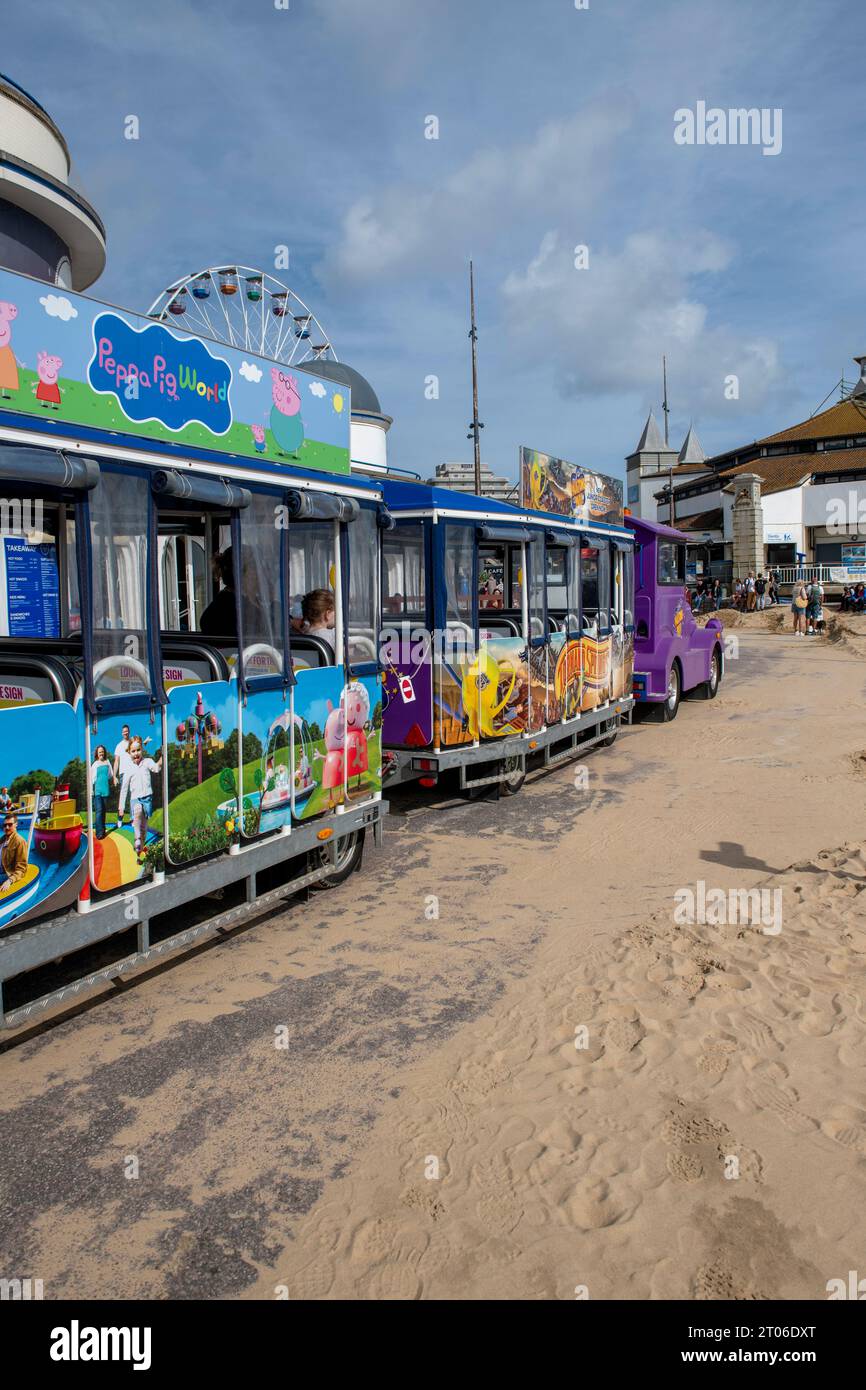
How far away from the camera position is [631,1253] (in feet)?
10.5

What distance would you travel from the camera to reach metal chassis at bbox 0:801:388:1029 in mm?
4188

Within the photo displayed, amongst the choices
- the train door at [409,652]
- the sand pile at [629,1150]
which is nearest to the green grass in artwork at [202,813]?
the sand pile at [629,1150]

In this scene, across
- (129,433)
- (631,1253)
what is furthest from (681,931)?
(129,433)

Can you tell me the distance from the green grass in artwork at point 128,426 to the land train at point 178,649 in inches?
0.5

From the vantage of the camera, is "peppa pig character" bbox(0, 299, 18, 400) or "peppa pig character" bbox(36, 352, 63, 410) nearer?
"peppa pig character" bbox(0, 299, 18, 400)

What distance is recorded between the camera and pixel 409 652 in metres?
9.34

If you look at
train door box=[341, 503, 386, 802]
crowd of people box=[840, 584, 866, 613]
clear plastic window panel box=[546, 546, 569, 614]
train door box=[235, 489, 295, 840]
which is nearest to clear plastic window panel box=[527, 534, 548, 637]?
clear plastic window panel box=[546, 546, 569, 614]

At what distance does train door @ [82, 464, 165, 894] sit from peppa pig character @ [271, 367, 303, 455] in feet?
4.47

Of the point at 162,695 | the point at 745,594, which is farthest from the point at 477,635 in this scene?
the point at 745,594

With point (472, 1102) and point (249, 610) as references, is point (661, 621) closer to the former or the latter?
point (249, 610)

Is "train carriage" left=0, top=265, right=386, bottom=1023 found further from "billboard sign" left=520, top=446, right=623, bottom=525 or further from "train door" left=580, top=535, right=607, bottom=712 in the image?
"train door" left=580, top=535, right=607, bottom=712

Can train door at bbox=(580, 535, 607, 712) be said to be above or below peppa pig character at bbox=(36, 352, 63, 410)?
below

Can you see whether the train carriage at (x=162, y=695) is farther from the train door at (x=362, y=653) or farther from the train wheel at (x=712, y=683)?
the train wheel at (x=712, y=683)

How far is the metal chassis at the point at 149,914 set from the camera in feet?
13.7
